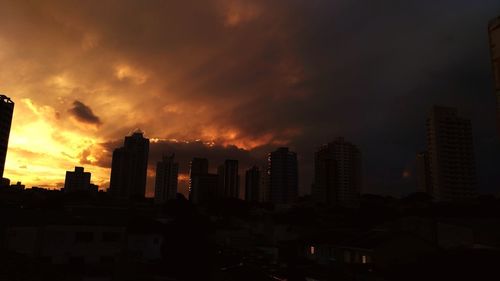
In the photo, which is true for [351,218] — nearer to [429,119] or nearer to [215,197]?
[215,197]

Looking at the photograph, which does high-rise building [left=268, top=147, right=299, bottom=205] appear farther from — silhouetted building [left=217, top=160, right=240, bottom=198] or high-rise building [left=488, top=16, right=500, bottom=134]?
high-rise building [left=488, top=16, right=500, bottom=134]

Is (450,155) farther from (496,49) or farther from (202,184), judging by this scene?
(496,49)

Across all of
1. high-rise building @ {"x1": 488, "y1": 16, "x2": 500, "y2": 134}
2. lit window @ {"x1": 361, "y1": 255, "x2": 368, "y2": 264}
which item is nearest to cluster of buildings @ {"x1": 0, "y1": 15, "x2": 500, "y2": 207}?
lit window @ {"x1": 361, "y1": 255, "x2": 368, "y2": 264}

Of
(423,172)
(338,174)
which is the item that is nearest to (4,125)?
(338,174)

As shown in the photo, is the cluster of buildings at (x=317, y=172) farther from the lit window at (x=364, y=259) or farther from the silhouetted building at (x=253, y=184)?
the lit window at (x=364, y=259)

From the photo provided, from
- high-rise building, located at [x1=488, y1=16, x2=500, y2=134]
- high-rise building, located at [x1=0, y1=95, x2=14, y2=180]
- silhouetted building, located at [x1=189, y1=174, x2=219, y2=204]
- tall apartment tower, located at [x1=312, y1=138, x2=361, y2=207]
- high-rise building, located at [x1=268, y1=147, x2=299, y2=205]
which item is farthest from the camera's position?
silhouetted building, located at [x1=189, y1=174, x2=219, y2=204]

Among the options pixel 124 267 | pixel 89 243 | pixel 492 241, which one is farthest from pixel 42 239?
pixel 492 241

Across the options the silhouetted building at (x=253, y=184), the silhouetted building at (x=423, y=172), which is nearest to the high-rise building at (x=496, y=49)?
the silhouetted building at (x=423, y=172)
